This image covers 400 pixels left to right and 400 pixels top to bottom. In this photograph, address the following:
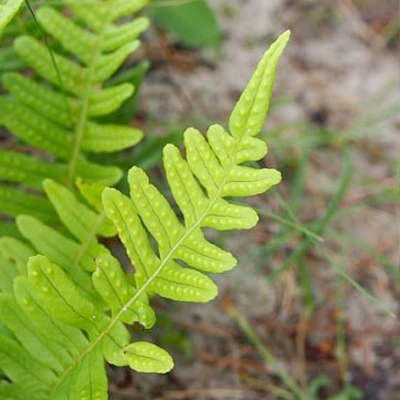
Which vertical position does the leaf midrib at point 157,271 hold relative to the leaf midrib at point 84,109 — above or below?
below

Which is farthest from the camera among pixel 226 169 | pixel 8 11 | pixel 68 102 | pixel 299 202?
pixel 299 202

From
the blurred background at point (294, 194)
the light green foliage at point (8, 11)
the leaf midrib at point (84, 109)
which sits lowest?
the blurred background at point (294, 194)

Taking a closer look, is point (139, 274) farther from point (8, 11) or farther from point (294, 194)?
point (294, 194)

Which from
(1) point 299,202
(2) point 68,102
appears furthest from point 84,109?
(1) point 299,202

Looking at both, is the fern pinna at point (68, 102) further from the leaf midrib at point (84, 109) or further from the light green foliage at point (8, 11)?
the light green foliage at point (8, 11)

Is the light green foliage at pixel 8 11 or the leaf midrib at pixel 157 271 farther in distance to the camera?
A: the leaf midrib at pixel 157 271

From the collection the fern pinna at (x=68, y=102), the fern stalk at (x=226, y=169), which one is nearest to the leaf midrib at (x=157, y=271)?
the fern stalk at (x=226, y=169)

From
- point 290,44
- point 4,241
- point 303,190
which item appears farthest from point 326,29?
point 4,241
